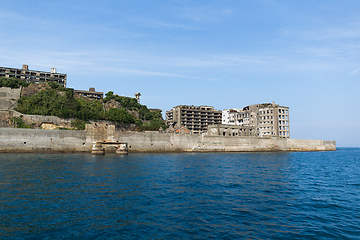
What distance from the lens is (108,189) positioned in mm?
18859

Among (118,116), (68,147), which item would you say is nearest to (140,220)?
(68,147)

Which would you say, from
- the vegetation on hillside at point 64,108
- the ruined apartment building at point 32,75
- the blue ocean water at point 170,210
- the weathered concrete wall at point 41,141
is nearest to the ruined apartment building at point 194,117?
the vegetation on hillside at point 64,108

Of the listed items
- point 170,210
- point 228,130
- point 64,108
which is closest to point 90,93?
point 64,108

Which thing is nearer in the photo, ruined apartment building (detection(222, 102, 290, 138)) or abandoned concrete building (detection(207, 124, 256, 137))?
abandoned concrete building (detection(207, 124, 256, 137))

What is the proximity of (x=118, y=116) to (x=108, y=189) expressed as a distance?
6520 centimetres

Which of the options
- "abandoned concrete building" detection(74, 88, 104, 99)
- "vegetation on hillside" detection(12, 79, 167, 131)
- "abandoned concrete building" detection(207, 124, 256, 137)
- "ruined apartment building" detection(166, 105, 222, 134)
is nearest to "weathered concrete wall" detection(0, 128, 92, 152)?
"vegetation on hillside" detection(12, 79, 167, 131)

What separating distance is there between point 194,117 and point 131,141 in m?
80.8

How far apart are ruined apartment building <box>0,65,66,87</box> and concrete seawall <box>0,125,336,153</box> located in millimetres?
60771

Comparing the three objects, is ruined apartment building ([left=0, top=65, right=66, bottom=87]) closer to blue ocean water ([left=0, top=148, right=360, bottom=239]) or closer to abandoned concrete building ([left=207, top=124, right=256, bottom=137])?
abandoned concrete building ([left=207, top=124, right=256, bottom=137])

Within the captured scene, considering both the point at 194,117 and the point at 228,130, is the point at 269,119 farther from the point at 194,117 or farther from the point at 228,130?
the point at 194,117

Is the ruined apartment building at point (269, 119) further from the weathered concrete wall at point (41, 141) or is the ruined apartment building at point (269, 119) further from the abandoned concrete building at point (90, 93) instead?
the abandoned concrete building at point (90, 93)

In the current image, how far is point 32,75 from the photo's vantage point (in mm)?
112312

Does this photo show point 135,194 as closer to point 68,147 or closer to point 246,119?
point 68,147

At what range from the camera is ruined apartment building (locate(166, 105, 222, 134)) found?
5507 inches
